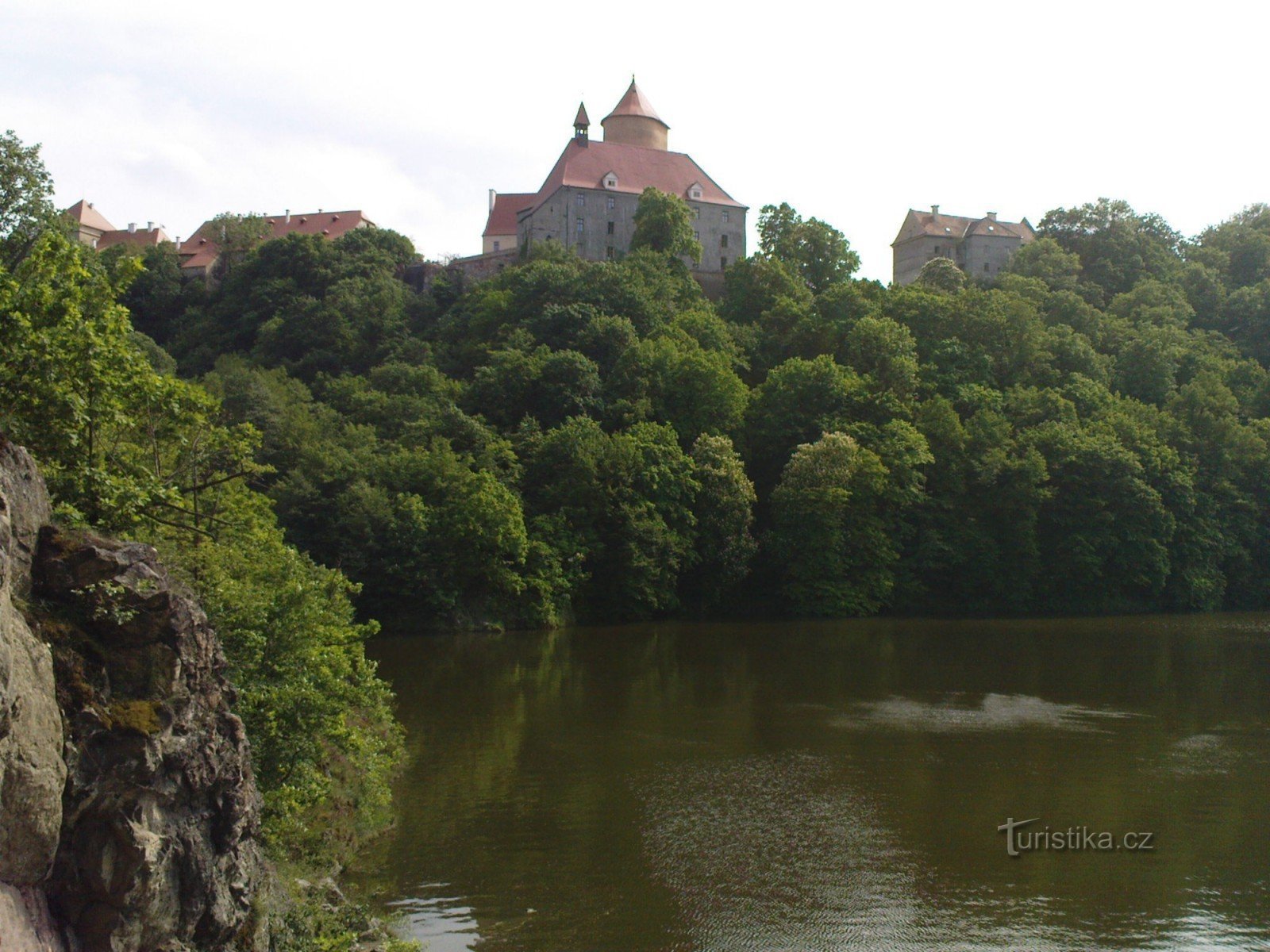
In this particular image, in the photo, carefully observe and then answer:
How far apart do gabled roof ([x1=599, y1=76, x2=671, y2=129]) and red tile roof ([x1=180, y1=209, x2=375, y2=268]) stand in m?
19.8

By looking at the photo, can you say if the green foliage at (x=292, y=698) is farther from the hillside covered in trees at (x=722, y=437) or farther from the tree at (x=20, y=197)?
the hillside covered in trees at (x=722, y=437)

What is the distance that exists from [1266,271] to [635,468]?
211 ft

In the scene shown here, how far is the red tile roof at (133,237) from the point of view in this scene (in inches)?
3538

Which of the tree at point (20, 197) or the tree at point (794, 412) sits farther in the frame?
the tree at point (794, 412)

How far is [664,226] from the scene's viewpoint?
7244cm

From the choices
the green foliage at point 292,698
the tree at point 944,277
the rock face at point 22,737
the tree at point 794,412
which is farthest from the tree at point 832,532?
the rock face at point 22,737

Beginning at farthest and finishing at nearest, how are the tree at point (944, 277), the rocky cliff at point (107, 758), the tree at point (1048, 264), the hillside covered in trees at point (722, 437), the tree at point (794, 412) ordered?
the tree at point (1048, 264) < the tree at point (944, 277) < the tree at point (794, 412) < the hillside covered in trees at point (722, 437) < the rocky cliff at point (107, 758)

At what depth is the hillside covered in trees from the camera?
45.0 meters

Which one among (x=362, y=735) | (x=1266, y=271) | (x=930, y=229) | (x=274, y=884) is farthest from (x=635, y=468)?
(x=1266, y=271)

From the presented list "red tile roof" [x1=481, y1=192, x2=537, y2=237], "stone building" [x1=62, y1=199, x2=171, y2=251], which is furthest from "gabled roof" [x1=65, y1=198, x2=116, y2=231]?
"red tile roof" [x1=481, y1=192, x2=537, y2=237]

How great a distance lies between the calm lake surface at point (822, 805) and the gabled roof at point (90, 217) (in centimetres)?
7000

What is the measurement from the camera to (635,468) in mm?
47781

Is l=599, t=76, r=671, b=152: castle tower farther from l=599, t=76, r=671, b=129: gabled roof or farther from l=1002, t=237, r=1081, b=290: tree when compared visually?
l=1002, t=237, r=1081, b=290: tree

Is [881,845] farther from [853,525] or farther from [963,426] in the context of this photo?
[963,426]
